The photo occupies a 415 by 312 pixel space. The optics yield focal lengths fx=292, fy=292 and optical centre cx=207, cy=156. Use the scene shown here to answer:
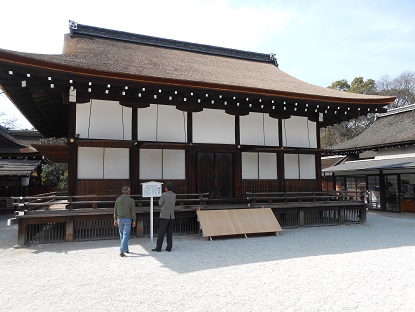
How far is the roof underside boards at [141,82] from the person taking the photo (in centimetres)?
707

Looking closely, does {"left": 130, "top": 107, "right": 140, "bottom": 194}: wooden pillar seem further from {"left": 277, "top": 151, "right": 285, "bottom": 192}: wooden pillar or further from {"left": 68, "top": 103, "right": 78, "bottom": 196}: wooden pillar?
{"left": 277, "top": 151, "right": 285, "bottom": 192}: wooden pillar

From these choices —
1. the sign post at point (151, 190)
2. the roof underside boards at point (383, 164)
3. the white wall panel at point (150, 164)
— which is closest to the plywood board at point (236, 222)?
the sign post at point (151, 190)

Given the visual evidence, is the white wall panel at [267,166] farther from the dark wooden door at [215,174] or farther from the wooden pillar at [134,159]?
the wooden pillar at [134,159]

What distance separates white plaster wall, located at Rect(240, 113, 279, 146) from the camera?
988 cm

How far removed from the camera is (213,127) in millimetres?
9492

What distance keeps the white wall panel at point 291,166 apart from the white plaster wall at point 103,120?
5.45 m

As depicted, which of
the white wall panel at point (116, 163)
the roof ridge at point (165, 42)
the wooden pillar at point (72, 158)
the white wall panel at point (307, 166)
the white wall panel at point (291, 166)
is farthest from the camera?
the roof ridge at point (165, 42)

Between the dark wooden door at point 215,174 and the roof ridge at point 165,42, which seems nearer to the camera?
the dark wooden door at point 215,174

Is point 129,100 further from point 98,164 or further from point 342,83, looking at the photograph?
point 342,83

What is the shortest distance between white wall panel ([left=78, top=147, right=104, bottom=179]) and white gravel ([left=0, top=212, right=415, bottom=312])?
1870 millimetres

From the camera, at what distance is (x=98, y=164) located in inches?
318

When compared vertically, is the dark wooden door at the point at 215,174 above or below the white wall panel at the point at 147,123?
below

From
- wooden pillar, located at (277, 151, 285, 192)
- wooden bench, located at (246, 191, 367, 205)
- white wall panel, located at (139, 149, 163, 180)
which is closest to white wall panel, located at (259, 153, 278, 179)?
wooden pillar, located at (277, 151, 285, 192)

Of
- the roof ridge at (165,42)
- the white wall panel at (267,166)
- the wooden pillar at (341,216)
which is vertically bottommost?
the wooden pillar at (341,216)
